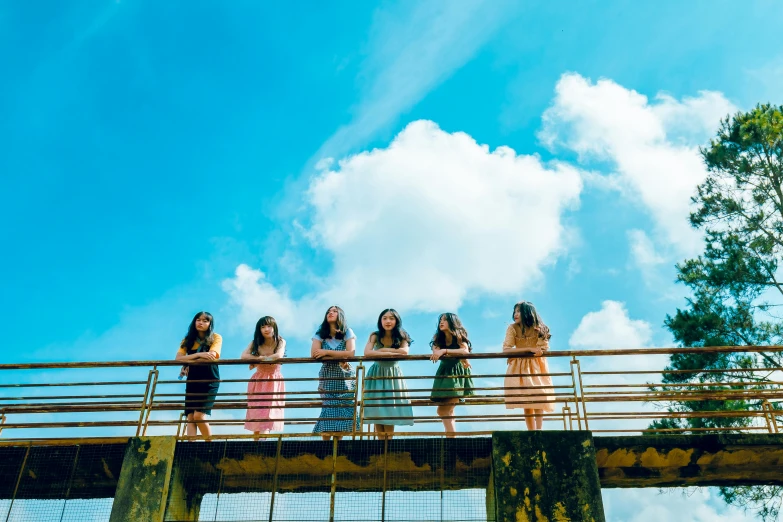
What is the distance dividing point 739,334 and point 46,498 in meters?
13.1

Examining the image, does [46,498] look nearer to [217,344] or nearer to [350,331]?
[217,344]

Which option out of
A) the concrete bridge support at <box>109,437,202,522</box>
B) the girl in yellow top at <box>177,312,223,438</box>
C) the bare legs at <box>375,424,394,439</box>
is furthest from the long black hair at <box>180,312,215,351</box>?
the bare legs at <box>375,424,394,439</box>

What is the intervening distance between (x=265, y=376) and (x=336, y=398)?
1.10m

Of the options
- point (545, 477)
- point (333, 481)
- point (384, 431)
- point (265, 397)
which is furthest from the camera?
point (265, 397)

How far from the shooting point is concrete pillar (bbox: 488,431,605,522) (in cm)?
721

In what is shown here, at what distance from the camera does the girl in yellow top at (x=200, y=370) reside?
26.5ft

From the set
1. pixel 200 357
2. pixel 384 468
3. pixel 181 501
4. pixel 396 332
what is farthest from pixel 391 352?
pixel 181 501

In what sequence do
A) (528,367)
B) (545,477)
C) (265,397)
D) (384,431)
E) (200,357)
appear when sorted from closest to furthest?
(545,477), (384,431), (528,367), (200,357), (265,397)

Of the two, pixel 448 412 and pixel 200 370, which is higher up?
pixel 200 370

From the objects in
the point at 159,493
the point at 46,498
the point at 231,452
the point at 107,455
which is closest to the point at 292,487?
the point at 231,452

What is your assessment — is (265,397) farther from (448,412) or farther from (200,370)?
(448,412)

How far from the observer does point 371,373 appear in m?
8.16

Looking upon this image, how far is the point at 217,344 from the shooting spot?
27.8ft

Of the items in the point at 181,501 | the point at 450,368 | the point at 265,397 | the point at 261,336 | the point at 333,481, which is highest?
the point at 261,336
